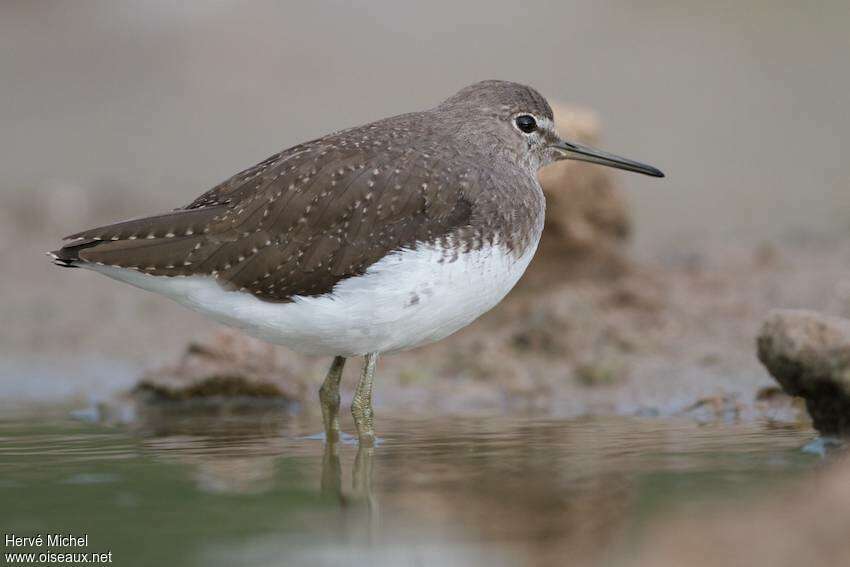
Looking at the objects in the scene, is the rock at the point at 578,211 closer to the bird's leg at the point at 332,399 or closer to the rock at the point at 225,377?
the rock at the point at 225,377

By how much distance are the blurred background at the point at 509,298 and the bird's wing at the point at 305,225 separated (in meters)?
1.17

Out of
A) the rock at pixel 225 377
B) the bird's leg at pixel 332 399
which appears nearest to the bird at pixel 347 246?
the bird's leg at pixel 332 399

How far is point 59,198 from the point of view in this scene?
1695 cm

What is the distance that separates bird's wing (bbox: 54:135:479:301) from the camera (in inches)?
309

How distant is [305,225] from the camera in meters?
7.96

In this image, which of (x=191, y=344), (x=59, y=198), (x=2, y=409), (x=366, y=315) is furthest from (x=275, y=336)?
(x=59, y=198)

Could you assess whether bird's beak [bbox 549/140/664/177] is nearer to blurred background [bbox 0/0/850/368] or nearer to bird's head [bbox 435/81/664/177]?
bird's head [bbox 435/81/664/177]

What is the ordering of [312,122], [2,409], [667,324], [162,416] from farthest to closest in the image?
[312,122] < [667,324] < [2,409] < [162,416]

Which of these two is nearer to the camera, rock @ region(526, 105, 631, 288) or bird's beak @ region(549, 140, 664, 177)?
bird's beak @ region(549, 140, 664, 177)

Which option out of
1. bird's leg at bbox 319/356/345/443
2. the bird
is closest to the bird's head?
the bird

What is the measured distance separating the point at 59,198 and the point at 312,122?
14.1 feet

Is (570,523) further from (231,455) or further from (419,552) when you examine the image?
(231,455)

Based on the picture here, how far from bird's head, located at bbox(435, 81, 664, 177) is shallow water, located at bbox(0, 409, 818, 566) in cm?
195

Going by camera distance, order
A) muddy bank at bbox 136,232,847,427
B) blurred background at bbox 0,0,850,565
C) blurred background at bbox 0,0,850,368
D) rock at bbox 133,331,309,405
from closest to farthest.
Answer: blurred background at bbox 0,0,850,565 → muddy bank at bbox 136,232,847,427 → rock at bbox 133,331,309,405 → blurred background at bbox 0,0,850,368
